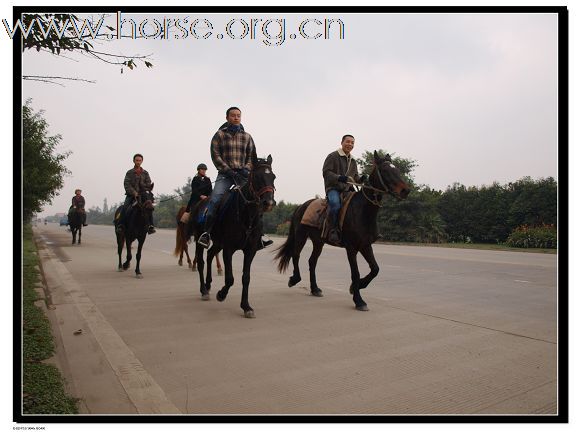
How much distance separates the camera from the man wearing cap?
32.6ft

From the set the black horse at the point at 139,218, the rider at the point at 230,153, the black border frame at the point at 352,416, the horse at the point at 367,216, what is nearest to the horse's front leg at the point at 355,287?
the horse at the point at 367,216

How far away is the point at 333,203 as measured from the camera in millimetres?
6914

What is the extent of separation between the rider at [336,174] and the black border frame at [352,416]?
354 cm

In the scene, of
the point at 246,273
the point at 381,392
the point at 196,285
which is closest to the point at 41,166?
the point at 196,285

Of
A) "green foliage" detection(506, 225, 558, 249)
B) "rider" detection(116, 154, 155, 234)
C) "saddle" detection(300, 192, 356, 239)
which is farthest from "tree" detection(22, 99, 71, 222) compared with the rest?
"green foliage" detection(506, 225, 558, 249)

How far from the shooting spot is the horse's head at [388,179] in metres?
5.80

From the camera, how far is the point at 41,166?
12406mm

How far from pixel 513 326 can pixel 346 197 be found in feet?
10.0

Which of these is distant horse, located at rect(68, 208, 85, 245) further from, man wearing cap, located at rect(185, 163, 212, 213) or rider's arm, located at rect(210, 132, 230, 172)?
rider's arm, located at rect(210, 132, 230, 172)

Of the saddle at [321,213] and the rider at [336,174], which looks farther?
the rider at [336,174]

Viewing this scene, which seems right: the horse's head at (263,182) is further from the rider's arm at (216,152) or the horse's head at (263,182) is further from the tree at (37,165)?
the tree at (37,165)

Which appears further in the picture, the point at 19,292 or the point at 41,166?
the point at 41,166

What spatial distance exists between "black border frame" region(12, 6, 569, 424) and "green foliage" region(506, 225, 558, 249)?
750 inches

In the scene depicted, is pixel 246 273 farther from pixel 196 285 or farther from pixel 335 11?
pixel 335 11
